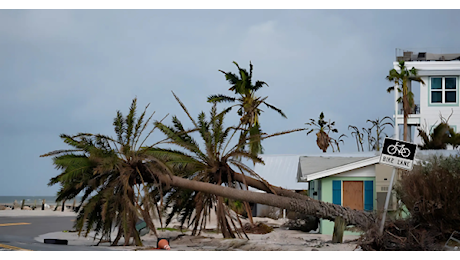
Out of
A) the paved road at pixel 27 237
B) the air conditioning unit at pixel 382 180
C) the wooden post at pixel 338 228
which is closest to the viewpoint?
the paved road at pixel 27 237

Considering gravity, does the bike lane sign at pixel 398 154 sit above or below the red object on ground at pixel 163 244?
above

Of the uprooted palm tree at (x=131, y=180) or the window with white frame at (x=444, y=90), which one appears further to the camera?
the window with white frame at (x=444, y=90)

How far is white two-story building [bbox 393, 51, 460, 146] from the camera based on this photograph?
3397 centimetres

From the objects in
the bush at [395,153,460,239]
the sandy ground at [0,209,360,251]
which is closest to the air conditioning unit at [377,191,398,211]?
the sandy ground at [0,209,360,251]

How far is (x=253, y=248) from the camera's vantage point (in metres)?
15.7

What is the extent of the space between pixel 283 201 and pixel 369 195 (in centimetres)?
608

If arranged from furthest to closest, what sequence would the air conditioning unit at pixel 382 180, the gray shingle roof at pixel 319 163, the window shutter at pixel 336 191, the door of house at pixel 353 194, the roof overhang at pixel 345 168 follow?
1. the gray shingle roof at pixel 319 163
2. the window shutter at pixel 336 191
3. the door of house at pixel 353 194
4. the roof overhang at pixel 345 168
5. the air conditioning unit at pixel 382 180

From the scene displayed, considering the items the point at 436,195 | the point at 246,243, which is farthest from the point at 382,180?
the point at 246,243

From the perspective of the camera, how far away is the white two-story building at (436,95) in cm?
3397

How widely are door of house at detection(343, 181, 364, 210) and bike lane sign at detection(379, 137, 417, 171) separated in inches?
325

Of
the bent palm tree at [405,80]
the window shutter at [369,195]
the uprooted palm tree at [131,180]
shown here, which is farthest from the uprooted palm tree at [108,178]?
the bent palm tree at [405,80]

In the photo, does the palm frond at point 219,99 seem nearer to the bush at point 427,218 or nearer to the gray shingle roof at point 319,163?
the gray shingle roof at point 319,163

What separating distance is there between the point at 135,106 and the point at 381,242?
8868mm

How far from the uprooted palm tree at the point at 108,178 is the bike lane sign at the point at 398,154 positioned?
282 inches
